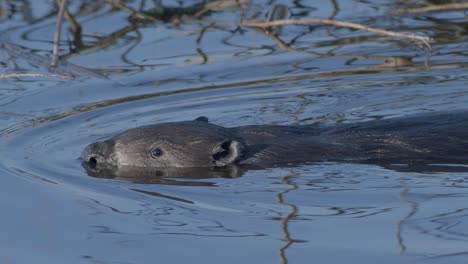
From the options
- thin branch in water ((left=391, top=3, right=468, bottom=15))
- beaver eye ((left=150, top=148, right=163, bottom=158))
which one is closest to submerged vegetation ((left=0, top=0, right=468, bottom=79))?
thin branch in water ((left=391, top=3, right=468, bottom=15))

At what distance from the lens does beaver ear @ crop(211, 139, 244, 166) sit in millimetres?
6566

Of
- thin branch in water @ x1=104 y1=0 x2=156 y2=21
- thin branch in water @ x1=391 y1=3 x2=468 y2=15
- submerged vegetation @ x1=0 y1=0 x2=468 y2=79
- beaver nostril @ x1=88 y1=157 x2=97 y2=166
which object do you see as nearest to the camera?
beaver nostril @ x1=88 y1=157 x2=97 y2=166

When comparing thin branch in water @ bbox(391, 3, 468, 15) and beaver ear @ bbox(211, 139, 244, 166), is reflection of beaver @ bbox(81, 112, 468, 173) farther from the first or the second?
thin branch in water @ bbox(391, 3, 468, 15)

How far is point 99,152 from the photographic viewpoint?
6.66 metres

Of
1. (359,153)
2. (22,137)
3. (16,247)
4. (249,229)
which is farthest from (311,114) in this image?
(16,247)

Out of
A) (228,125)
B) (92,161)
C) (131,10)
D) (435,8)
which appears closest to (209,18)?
(131,10)

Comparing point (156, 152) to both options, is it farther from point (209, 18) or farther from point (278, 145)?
point (209, 18)

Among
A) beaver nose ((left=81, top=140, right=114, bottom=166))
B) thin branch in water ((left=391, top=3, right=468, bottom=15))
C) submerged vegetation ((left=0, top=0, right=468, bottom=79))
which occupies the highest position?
thin branch in water ((left=391, top=3, right=468, bottom=15))

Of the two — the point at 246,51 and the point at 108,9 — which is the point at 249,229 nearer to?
the point at 246,51

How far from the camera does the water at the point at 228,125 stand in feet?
16.4

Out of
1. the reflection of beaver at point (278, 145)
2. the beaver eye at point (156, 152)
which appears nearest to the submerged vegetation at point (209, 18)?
the reflection of beaver at point (278, 145)

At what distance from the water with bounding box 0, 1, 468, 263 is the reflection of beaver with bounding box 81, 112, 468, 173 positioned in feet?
0.53

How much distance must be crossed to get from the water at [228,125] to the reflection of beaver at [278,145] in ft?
0.53

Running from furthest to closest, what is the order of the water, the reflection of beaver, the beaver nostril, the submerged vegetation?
the submerged vegetation < the beaver nostril < the reflection of beaver < the water
